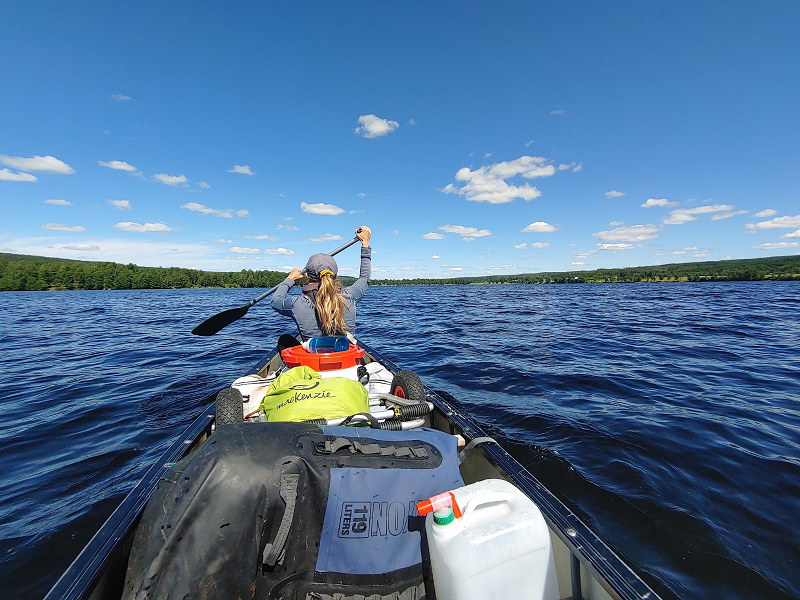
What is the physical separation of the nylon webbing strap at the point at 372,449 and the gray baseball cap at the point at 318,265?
334 cm

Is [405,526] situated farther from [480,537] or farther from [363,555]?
[480,537]

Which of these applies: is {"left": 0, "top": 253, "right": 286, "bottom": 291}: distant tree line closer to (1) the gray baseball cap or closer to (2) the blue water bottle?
(1) the gray baseball cap

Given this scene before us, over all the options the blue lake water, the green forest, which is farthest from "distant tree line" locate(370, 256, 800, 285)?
the blue lake water

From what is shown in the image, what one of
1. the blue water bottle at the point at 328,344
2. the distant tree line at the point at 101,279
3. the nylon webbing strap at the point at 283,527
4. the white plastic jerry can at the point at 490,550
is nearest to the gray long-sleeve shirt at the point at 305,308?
the blue water bottle at the point at 328,344

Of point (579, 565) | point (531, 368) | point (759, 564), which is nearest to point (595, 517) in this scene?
point (759, 564)

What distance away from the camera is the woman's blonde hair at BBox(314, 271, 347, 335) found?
4.79m

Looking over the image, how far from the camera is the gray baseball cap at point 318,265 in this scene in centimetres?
488

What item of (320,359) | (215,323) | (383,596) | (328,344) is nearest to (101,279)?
(215,323)

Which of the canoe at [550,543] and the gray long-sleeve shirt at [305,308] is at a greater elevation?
the gray long-sleeve shirt at [305,308]

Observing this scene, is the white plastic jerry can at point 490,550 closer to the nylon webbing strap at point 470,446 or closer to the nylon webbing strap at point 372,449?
the nylon webbing strap at point 372,449

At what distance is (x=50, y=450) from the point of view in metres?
4.95

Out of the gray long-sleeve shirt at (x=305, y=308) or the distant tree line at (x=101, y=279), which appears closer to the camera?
the gray long-sleeve shirt at (x=305, y=308)

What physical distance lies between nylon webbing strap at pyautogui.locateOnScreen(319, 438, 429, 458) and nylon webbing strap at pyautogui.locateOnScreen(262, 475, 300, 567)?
0.79 feet

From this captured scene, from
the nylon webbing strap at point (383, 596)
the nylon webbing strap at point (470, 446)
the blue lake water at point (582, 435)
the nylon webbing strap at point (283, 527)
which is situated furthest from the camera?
the blue lake water at point (582, 435)
